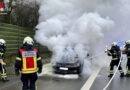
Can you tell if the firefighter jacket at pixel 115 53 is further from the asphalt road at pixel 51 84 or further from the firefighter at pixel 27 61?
the firefighter at pixel 27 61

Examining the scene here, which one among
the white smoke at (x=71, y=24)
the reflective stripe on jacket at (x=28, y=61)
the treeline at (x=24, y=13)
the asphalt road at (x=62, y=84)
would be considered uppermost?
the treeline at (x=24, y=13)

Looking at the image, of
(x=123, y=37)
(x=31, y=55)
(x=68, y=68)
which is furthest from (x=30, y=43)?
(x=123, y=37)

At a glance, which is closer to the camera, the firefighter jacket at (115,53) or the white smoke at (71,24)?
the firefighter jacket at (115,53)

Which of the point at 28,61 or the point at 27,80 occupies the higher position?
the point at 28,61

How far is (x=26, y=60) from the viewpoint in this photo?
5.98 m

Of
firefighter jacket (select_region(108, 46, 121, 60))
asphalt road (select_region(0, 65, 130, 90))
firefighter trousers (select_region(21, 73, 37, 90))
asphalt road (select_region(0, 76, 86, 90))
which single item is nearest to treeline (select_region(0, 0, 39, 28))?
firefighter jacket (select_region(108, 46, 121, 60))

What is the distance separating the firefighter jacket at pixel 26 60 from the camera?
19.4ft

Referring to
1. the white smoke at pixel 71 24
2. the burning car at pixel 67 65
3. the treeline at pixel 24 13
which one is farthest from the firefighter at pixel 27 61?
the treeline at pixel 24 13

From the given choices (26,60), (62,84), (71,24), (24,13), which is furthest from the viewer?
(24,13)

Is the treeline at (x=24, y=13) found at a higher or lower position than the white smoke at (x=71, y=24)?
higher

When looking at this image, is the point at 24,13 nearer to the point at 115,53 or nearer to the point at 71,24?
the point at 71,24

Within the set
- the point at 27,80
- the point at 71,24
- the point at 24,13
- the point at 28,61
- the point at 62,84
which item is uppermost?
the point at 24,13

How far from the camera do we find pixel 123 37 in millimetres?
26219

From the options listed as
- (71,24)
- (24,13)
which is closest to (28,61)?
(71,24)
